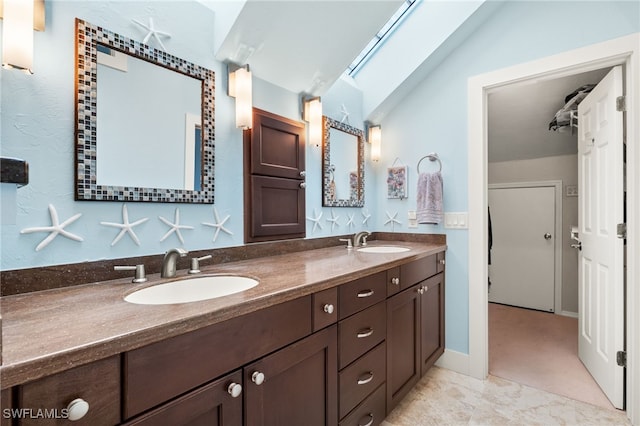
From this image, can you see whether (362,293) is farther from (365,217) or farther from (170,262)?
(365,217)

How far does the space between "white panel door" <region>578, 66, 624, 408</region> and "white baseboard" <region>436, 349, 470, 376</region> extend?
0.77m

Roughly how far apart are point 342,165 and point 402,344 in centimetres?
134

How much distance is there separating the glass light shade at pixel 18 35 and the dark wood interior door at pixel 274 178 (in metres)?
0.88

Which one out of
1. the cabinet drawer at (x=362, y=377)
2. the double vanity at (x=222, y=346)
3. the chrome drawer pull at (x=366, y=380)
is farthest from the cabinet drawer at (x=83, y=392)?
the chrome drawer pull at (x=366, y=380)

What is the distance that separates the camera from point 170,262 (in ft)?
3.98

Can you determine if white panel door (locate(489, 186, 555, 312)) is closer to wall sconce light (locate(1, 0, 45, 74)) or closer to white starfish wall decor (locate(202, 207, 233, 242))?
white starfish wall decor (locate(202, 207, 233, 242))

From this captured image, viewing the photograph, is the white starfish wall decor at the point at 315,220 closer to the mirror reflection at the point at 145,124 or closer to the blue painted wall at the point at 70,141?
the blue painted wall at the point at 70,141

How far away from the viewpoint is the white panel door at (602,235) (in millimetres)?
1758

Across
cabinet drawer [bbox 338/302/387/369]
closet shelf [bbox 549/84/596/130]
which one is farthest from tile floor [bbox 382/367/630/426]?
closet shelf [bbox 549/84/596/130]

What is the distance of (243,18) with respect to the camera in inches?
56.2

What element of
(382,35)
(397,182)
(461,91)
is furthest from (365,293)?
(382,35)

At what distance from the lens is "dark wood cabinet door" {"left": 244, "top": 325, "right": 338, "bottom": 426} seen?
0.91m

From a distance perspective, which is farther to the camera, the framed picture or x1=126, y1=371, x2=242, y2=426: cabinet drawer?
the framed picture

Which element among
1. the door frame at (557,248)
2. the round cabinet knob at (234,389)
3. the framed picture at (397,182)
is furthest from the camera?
the door frame at (557,248)
